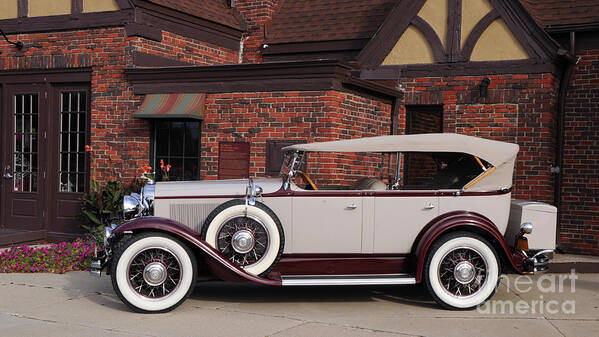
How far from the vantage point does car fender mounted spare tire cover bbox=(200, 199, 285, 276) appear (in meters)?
6.21

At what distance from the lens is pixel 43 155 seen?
11312mm

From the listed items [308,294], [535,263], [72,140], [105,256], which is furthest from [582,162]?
[72,140]

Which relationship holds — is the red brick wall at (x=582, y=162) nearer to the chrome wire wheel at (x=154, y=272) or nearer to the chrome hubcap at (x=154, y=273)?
the chrome wire wheel at (x=154, y=272)

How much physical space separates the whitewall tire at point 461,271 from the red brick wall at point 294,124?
330 cm

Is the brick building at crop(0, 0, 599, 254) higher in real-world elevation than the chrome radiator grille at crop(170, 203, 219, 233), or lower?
higher

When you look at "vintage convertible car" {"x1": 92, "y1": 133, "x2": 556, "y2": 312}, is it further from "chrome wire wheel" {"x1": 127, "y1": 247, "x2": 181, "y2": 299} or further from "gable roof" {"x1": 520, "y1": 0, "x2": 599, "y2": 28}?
"gable roof" {"x1": 520, "y1": 0, "x2": 599, "y2": 28}

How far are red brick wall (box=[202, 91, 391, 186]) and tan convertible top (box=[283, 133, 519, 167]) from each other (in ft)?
9.44

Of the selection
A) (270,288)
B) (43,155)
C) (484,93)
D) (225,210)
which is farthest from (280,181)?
(43,155)

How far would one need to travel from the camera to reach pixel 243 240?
6.21 metres

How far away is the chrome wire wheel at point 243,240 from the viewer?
20.4ft

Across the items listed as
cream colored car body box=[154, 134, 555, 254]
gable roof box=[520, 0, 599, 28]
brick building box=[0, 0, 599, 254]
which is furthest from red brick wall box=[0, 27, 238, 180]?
gable roof box=[520, 0, 599, 28]

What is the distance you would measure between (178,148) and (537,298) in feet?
20.2

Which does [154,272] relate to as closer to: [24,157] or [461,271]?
[461,271]

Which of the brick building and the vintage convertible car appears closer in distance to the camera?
the vintage convertible car
